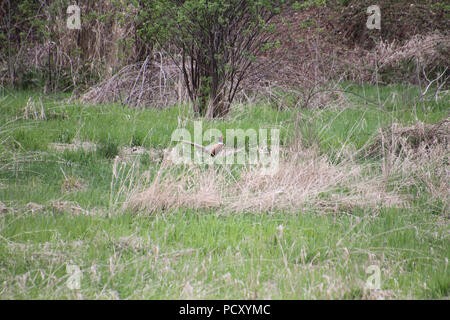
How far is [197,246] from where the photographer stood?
381 cm

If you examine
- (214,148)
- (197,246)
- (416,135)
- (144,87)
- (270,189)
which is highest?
(144,87)

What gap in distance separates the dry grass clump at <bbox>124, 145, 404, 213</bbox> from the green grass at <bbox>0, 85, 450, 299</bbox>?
9 cm

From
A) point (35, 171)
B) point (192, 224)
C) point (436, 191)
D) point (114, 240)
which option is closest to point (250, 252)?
point (192, 224)

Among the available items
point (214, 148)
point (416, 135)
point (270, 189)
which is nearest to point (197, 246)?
point (270, 189)

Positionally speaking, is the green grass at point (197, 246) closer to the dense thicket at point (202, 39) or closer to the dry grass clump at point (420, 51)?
the dense thicket at point (202, 39)

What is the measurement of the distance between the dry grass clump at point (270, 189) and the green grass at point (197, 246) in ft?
0.30

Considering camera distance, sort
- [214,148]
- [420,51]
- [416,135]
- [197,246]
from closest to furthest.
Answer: [197,246]
[214,148]
[416,135]
[420,51]

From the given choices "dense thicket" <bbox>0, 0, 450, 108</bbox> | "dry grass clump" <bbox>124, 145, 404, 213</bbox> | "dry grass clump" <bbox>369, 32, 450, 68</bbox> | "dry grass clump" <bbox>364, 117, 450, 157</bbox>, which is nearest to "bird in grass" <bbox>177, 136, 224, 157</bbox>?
"dry grass clump" <bbox>124, 145, 404, 213</bbox>

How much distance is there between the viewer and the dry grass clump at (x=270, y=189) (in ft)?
14.8

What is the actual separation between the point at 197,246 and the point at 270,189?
125cm

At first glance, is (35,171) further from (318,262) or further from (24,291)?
(318,262)

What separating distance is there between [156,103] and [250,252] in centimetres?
522

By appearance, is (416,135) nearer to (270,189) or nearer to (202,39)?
(270,189)

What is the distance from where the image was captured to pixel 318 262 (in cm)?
361
